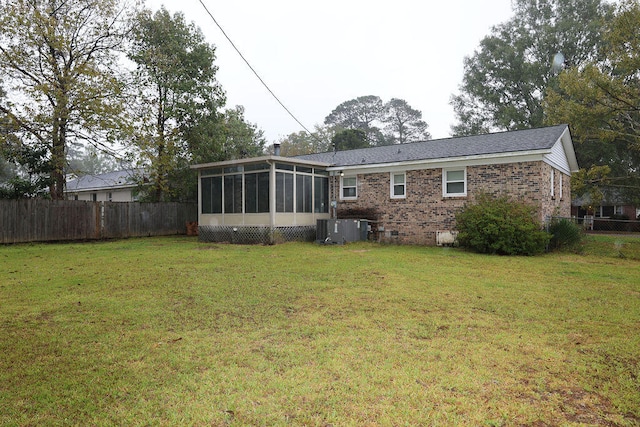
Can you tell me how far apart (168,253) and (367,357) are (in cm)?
1049

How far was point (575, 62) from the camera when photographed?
28547 mm

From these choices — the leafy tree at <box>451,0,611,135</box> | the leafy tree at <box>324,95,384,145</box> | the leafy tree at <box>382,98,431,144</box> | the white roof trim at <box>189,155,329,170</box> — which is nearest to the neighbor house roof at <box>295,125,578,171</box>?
the white roof trim at <box>189,155,329,170</box>

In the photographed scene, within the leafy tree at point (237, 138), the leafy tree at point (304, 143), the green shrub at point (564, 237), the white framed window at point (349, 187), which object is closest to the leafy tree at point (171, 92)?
the leafy tree at point (237, 138)

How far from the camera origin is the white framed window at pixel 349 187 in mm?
17312

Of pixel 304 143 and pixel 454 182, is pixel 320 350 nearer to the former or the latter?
pixel 454 182

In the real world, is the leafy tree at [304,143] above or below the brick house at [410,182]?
above

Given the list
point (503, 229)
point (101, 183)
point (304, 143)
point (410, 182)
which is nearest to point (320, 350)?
point (503, 229)

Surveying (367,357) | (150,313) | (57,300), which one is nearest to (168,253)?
(57,300)

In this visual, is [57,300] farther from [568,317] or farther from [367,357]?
[568,317]

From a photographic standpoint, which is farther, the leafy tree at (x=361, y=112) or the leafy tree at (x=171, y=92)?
the leafy tree at (x=361, y=112)

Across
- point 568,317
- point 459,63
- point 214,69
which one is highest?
point 459,63

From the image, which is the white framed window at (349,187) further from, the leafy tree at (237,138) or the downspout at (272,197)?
the leafy tree at (237,138)

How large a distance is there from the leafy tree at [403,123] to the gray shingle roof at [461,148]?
129 feet

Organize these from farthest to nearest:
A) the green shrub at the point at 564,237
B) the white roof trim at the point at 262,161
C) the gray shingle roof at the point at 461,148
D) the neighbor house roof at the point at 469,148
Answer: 1. the white roof trim at the point at 262,161
2. the gray shingle roof at the point at 461,148
3. the neighbor house roof at the point at 469,148
4. the green shrub at the point at 564,237
